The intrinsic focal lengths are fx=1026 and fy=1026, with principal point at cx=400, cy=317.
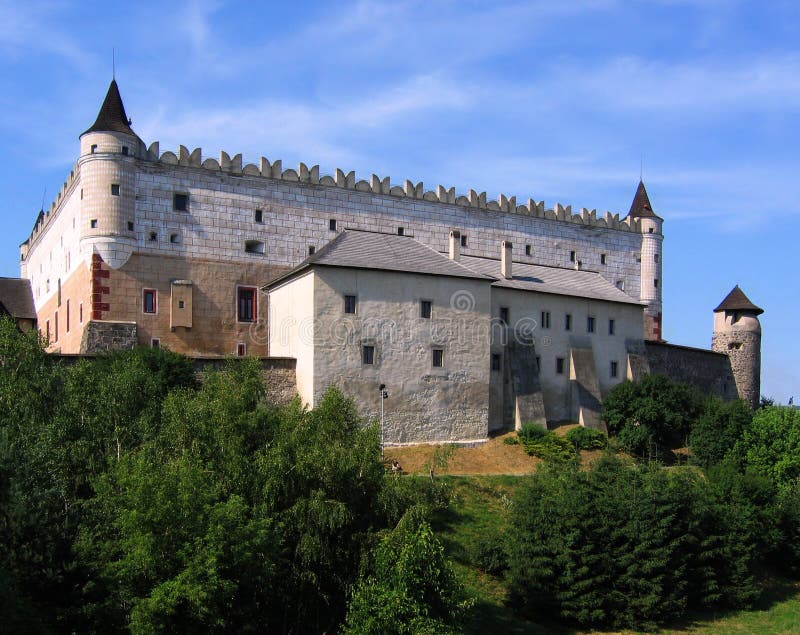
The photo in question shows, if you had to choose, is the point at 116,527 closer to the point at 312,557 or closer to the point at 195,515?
the point at 195,515

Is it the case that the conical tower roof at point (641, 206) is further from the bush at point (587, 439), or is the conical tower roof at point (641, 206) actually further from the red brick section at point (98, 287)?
the red brick section at point (98, 287)

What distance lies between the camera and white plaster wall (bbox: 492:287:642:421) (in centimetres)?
4712

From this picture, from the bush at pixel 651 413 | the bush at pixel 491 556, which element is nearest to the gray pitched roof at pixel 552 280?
the bush at pixel 651 413

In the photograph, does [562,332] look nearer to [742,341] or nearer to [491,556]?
[742,341]

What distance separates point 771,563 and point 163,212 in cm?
3023

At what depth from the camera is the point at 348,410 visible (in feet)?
110

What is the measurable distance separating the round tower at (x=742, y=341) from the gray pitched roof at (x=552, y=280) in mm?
10550

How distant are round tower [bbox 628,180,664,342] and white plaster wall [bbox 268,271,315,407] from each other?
76.4 ft

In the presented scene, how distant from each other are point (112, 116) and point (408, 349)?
17.8 meters

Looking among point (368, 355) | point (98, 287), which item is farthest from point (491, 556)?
point (98, 287)

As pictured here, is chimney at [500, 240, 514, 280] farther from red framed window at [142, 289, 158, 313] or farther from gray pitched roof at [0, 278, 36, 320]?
gray pitched roof at [0, 278, 36, 320]

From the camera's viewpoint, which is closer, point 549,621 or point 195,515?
point 195,515

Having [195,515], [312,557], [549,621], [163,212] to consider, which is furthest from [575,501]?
[163,212]

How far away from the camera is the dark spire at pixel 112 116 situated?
46594 millimetres
